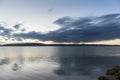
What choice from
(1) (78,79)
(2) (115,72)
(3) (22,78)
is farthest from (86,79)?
(2) (115,72)

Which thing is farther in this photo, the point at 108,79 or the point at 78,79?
the point at 78,79

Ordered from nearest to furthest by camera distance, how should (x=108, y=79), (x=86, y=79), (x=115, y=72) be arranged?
(x=108, y=79), (x=115, y=72), (x=86, y=79)

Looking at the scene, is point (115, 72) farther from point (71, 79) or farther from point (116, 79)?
point (71, 79)

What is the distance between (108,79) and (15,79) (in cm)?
2242

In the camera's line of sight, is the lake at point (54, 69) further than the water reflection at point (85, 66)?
No

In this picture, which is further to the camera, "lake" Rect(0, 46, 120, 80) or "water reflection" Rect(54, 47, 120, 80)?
"water reflection" Rect(54, 47, 120, 80)

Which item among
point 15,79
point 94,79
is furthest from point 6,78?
point 94,79

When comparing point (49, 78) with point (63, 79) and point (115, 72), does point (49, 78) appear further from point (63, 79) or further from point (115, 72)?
point (115, 72)

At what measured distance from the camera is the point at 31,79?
41.3 meters

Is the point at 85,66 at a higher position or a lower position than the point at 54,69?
lower

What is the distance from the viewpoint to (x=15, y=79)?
42.0m

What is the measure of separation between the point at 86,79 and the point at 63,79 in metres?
3.64

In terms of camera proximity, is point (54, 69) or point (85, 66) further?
point (85, 66)

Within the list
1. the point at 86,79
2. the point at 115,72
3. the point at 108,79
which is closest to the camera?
the point at 108,79
